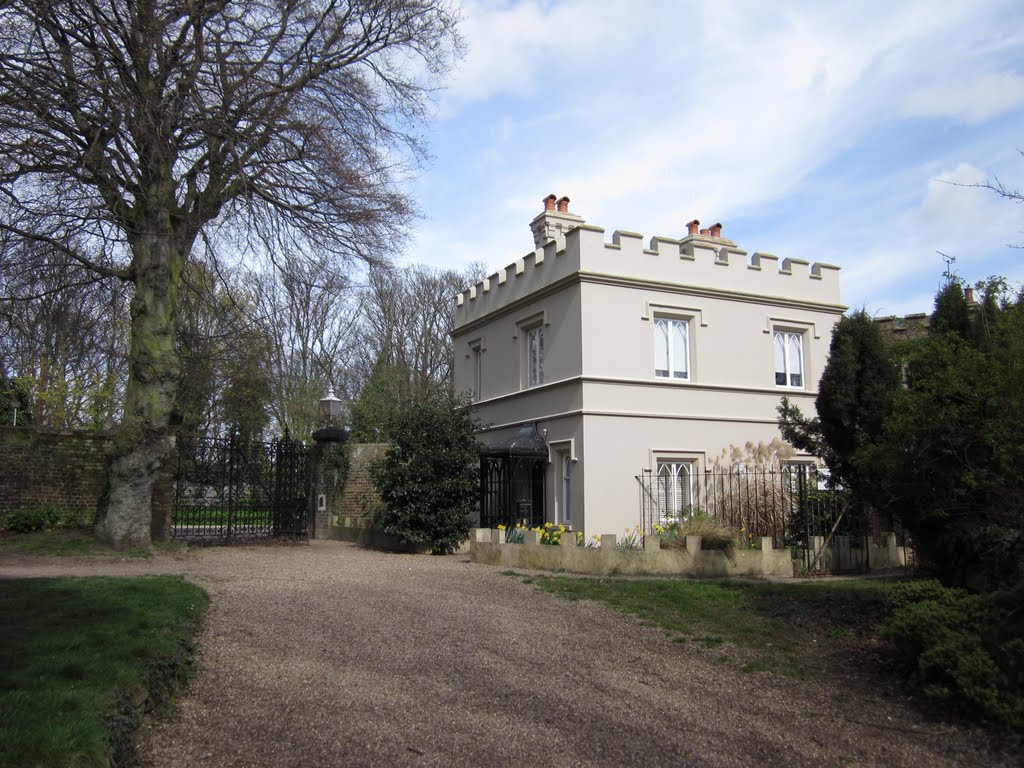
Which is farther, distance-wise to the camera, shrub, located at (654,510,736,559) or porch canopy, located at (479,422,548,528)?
porch canopy, located at (479,422,548,528)

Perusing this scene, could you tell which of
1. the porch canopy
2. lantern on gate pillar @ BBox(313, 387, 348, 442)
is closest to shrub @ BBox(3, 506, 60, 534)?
lantern on gate pillar @ BBox(313, 387, 348, 442)

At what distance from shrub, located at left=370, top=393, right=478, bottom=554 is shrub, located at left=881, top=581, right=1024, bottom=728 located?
10230mm

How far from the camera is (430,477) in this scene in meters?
16.2

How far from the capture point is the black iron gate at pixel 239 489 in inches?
631

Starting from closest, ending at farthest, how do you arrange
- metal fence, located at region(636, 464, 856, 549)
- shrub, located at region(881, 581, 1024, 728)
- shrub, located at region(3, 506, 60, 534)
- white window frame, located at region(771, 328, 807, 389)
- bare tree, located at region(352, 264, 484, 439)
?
1. shrub, located at region(881, 581, 1024, 728)
2. metal fence, located at region(636, 464, 856, 549)
3. shrub, located at region(3, 506, 60, 534)
4. white window frame, located at region(771, 328, 807, 389)
5. bare tree, located at region(352, 264, 484, 439)

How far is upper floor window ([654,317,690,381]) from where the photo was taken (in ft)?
57.0

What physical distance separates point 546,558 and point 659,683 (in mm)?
7001

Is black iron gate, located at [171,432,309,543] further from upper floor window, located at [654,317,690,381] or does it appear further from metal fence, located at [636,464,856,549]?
upper floor window, located at [654,317,690,381]

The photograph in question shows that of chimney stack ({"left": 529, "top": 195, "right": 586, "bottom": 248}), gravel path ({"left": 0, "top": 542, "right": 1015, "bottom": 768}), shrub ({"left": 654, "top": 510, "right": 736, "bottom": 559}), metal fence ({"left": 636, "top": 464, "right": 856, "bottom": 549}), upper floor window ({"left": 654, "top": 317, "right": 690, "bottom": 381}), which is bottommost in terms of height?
gravel path ({"left": 0, "top": 542, "right": 1015, "bottom": 768})

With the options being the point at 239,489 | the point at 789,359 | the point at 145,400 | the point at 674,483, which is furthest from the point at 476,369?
the point at 145,400

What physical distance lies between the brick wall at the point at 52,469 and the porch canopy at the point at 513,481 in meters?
7.67

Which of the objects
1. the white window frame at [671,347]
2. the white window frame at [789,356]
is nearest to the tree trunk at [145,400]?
the white window frame at [671,347]

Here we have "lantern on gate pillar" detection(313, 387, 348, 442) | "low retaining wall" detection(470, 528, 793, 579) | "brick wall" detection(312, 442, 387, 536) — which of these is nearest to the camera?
"low retaining wall" detection(470, 528, 793, 579)

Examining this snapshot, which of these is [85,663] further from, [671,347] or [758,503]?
[671,347]
